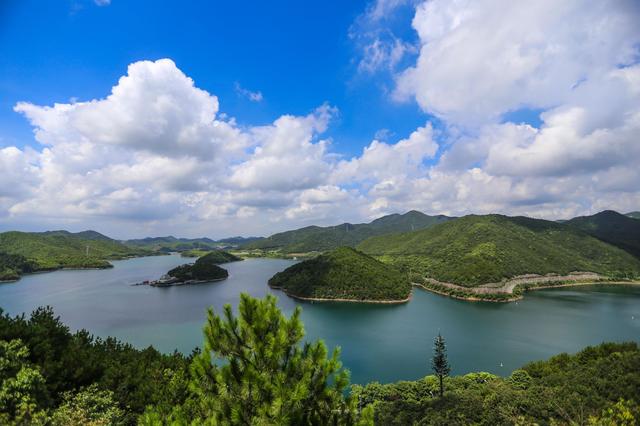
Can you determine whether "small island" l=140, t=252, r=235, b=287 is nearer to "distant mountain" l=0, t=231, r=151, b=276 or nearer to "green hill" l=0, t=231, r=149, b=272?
"distant mountain" l=0, t=231, r=151, b=276

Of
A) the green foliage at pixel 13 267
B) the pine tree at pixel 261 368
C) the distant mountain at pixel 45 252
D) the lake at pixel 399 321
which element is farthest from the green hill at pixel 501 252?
the distant mountain at pixel 45 252

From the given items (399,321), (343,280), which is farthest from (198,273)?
(399,321)

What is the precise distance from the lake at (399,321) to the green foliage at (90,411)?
92.5ft

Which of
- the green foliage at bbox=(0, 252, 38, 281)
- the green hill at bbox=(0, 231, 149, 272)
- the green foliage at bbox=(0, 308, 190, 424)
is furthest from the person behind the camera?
the green hill at bbox=(0, 231, 149, 272)

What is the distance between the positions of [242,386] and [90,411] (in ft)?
26.4

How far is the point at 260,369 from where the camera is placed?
16.6 feet

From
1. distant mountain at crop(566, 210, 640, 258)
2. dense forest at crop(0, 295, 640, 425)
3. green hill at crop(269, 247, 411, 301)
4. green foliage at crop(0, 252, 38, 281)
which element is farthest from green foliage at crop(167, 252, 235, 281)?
distant mountain at crop(566, 210, 640, 258)

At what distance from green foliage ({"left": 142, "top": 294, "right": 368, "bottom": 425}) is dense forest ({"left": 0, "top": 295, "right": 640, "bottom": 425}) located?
0.02 meters

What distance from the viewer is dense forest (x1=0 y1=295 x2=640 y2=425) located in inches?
196

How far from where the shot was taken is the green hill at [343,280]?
77.8 meters

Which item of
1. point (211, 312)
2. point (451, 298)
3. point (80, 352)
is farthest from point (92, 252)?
point (211, 312)

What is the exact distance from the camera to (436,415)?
789 inches

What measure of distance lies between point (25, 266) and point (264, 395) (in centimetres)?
15477

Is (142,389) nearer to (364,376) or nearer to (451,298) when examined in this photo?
(364,376)
